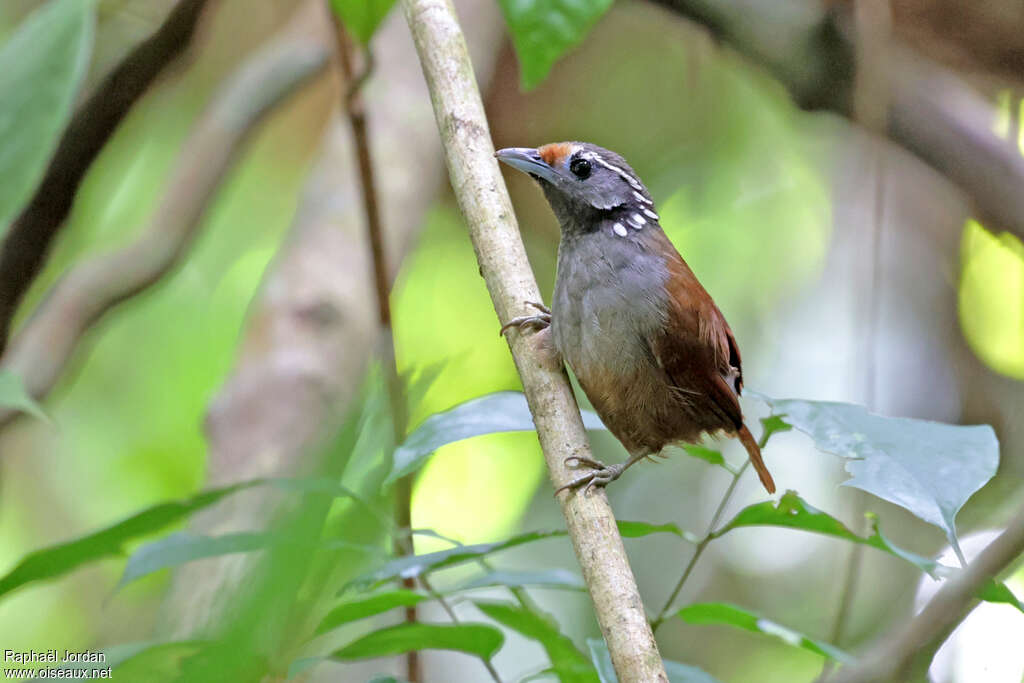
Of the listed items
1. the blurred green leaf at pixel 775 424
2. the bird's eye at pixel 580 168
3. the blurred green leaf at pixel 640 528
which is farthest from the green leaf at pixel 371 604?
the bird's eye at pixel 580 168

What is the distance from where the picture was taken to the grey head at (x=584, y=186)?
2758 mm

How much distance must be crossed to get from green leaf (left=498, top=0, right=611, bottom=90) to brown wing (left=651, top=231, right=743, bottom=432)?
2.61ft

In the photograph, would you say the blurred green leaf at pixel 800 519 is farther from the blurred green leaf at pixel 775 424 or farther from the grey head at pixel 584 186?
the grey head at pixel 584 186

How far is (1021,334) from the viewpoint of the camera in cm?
438

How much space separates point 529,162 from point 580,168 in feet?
0.49

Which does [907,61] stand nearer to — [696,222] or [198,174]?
[696,222]

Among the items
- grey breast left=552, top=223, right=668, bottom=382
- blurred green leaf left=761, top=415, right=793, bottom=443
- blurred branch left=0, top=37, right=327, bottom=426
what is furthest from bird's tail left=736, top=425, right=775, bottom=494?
blurred branch left=0, top=37, right=327, bottom=426

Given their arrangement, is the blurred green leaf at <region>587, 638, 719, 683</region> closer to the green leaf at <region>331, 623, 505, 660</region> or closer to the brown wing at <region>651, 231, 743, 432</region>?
the green leaf at <region>331, 623, 505, 660</region>

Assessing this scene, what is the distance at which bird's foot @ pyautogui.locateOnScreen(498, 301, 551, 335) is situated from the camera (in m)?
2.01

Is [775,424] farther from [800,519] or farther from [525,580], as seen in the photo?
[525,580]

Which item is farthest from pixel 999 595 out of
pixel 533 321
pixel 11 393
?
pixel 11 393

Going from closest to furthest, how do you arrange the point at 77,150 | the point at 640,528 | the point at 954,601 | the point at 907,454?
the point at 954,601 < the point at 907,454 < the point at 640,528 < the point at 77,150

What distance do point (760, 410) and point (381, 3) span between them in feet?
10.9

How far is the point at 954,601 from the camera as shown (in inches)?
48.9
